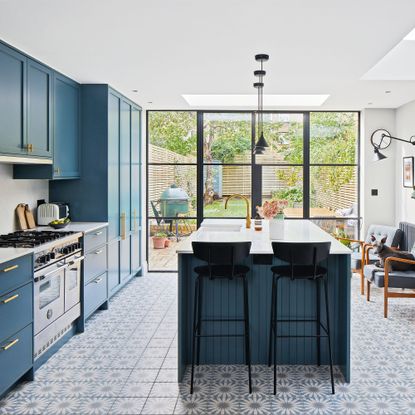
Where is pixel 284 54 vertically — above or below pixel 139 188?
above

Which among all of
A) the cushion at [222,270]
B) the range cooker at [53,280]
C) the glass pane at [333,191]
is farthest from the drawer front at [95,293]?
the glass pane at [333,191]

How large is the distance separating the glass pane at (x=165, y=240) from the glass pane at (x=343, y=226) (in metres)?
→ 2.04

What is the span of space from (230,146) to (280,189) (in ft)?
3.33

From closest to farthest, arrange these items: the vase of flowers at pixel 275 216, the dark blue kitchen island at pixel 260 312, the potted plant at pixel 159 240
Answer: the dark blue kitchen island at pixel 260 312 < the vase of flowers at pixel 275 216 < the potted plant at pixel 159 240

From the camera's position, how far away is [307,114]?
22.3 ft

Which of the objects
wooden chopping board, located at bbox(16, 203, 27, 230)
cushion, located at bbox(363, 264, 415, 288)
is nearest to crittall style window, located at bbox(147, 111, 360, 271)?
cushion, located at bbox(363, 264, 415, 288)

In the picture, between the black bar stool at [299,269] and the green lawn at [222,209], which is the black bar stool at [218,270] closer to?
the black bar stool at [299,269]

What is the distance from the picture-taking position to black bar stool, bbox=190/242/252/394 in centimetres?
302

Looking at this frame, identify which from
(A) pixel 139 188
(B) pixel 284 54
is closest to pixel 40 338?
(B) pixel 284 54

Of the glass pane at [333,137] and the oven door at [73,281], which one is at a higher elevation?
the glass pane at [333,137]

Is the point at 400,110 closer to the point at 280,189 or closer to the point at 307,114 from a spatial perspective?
the point at 307,114

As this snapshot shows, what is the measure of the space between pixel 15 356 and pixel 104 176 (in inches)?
96.3

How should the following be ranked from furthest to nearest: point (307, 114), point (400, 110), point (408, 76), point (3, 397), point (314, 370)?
point (307, 114) < point (400, 110) < point (408, 76) < point (314, 370) < point (3, 397)

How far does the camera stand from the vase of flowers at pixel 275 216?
3746 mm
